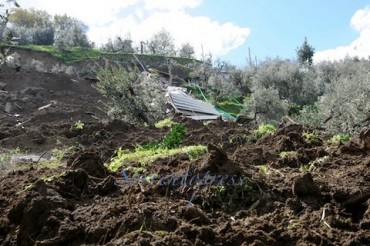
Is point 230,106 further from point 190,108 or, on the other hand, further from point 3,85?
point 3,85

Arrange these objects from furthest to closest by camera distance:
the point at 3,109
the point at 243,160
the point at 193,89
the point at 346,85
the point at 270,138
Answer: the point at 193,89 < the point at 3,109 < the point at 346,85 < the point at 270,138 < the point at 243,160

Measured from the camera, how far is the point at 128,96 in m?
14.9

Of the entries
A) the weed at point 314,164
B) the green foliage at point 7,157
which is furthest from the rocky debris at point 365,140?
the green foliage at point 7,157

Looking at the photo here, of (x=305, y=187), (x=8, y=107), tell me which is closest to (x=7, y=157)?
(x=305, y=187)

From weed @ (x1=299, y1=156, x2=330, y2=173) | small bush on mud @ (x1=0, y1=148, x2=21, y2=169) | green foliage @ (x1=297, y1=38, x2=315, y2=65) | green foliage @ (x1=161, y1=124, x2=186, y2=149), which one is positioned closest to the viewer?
weed @ (x1=299, y1=156, x2=330, y2=173)

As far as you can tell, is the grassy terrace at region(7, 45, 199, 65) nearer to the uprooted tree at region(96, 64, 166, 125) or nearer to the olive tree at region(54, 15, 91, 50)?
the olive tree at region(54, 15, 91, 50)

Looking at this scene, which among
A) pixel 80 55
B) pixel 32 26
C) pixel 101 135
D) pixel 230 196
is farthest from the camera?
pixel 32 26

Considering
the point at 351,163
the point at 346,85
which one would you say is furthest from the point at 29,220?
the point at 346,85

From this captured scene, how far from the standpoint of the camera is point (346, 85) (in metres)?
16.9

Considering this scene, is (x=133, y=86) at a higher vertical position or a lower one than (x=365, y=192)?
higher

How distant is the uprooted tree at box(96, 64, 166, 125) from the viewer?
1471cm

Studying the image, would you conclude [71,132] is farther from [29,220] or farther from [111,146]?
[29,220]

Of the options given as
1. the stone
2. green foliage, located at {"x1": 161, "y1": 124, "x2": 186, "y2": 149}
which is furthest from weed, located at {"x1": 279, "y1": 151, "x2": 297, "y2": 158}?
the stone

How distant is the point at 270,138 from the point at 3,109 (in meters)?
20.0
